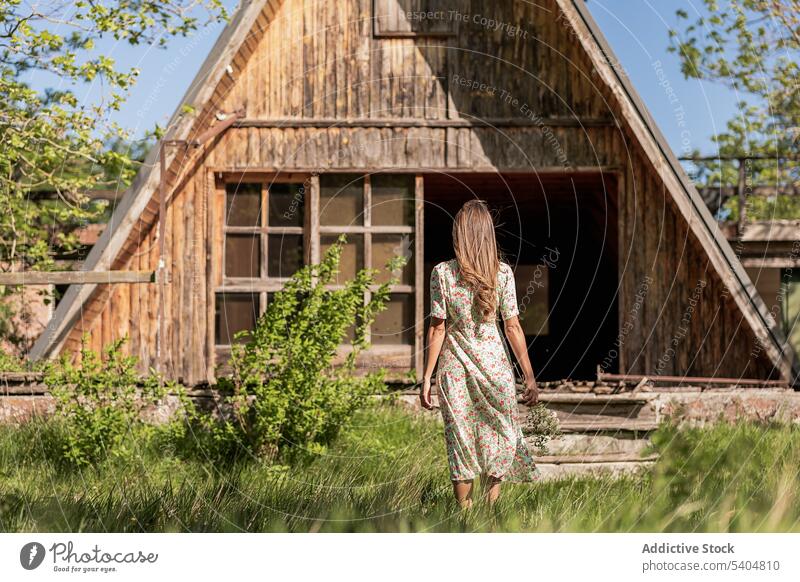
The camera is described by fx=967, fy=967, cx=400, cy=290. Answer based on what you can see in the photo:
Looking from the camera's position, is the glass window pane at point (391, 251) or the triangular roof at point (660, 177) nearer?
the triangular roof at point (660, 177)

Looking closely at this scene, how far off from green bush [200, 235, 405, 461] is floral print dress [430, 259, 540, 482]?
178 centimetres

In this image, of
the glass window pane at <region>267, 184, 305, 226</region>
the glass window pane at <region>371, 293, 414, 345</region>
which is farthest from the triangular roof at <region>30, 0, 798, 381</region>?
the glass window pane at <region>371, 293, 414, 345</region>

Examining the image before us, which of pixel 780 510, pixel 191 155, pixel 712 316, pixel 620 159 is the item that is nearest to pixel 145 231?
pixel 191 155

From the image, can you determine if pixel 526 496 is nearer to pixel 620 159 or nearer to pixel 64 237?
pixel 620 159

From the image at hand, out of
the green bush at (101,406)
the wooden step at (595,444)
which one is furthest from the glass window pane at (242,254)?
the wooden step at (595,444)

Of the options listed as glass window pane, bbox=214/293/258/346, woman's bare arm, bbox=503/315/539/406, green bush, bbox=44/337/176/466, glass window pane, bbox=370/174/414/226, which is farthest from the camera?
glass window pane, bbox=214/293/258/346

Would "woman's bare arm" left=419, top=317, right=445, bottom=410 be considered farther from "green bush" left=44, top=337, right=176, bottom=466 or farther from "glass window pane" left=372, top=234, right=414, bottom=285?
"glass window pane" left=372, top=234, right=414, bottom=285

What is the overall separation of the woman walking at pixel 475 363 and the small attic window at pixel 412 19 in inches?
178

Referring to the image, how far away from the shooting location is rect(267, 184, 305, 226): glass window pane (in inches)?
385

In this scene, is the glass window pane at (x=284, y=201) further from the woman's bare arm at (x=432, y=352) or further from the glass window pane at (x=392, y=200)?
the woman's bare arm at (x=432, y=352)

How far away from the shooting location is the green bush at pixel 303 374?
23.9ft

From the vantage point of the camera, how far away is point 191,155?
9.32 m

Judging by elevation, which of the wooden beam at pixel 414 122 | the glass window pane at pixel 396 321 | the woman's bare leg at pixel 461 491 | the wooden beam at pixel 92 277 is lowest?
the woman's bare leg at pixel 461 491

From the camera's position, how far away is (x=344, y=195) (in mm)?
9719
